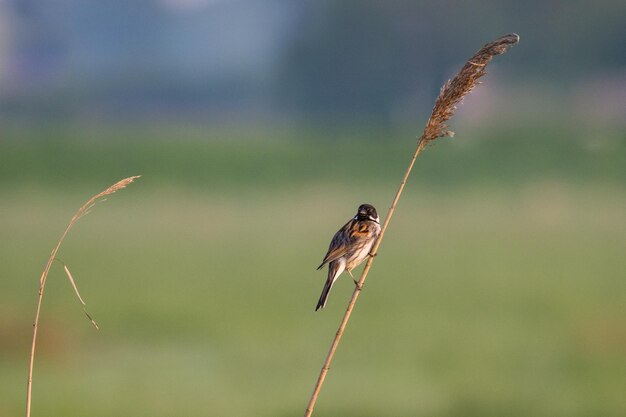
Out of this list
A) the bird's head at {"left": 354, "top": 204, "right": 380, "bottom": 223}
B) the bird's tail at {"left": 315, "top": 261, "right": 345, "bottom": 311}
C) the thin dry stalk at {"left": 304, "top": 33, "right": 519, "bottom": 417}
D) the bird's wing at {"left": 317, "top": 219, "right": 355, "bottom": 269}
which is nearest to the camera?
the thin dry stalk at {"left": 304, "top": 33, "right": 519, "bottom": 417}

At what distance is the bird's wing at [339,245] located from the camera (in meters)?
3.14

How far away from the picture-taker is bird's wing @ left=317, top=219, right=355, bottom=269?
3.14 meters

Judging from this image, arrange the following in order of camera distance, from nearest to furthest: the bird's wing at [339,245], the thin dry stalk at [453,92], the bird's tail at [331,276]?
1. the thin dry stalk at [453,92]
2. the bird's tail at [331,276]
3. the bird's wing at [339,245]

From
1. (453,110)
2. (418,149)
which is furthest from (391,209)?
(453,110)

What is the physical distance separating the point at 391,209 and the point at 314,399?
63 cm

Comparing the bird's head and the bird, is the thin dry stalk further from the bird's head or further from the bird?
the bird's head

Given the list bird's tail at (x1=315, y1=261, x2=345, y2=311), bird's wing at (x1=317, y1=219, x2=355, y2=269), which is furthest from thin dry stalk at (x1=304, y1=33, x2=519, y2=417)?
bird's wing at (x1=317, y1=219, x2=355, y2=269)

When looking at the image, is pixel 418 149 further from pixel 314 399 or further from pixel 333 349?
pixel 314 399

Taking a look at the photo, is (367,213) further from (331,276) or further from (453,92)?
(453,92)

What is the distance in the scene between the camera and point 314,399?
2.18 meters

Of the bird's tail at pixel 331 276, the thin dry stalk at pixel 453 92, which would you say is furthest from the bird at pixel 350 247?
the thin dry stalk at pixel 453 92

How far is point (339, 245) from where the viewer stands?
10.5 ft

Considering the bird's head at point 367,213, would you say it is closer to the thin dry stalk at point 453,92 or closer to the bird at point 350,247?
the bird at point 350,247

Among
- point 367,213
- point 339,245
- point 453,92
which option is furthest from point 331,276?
point 453,92
